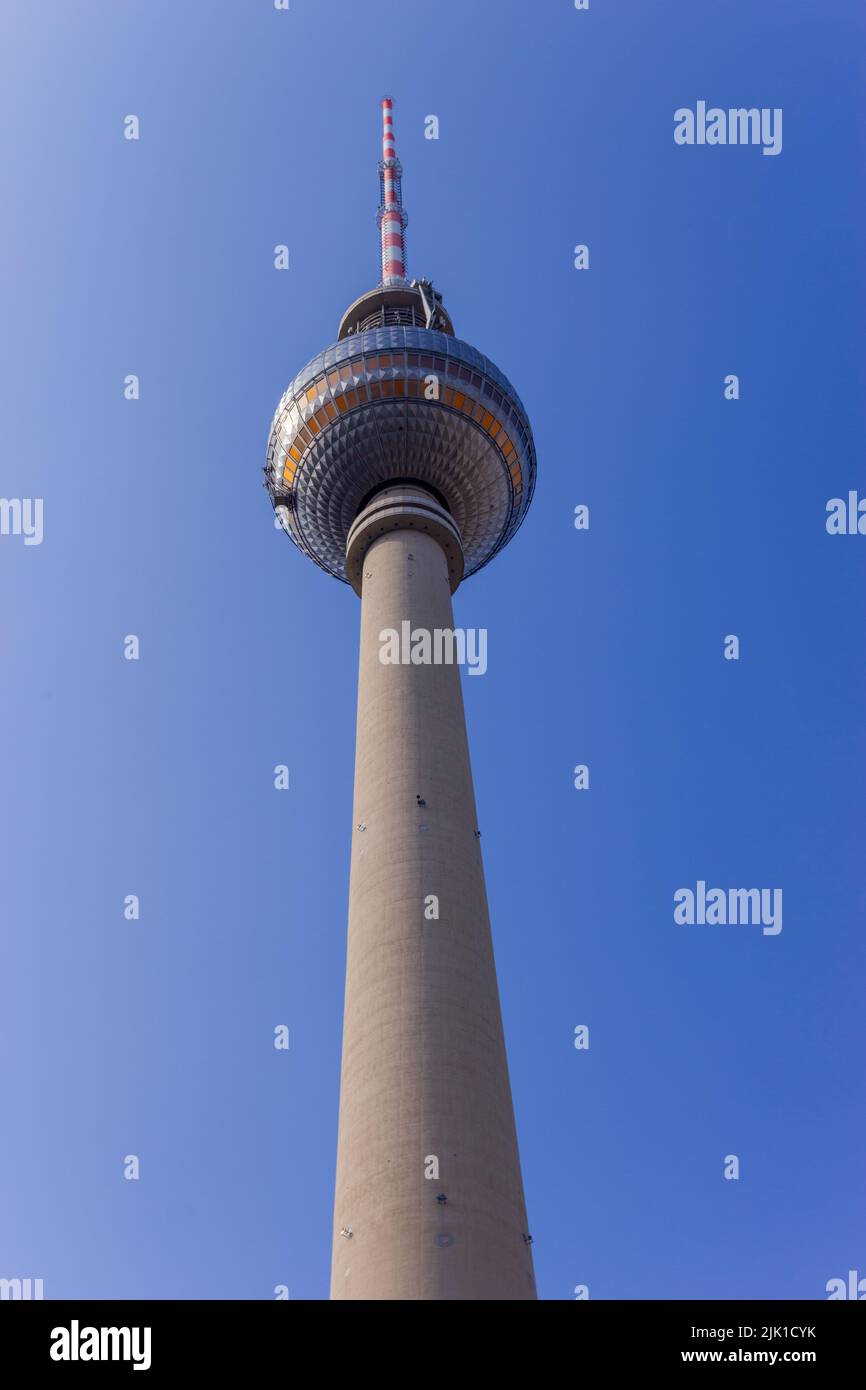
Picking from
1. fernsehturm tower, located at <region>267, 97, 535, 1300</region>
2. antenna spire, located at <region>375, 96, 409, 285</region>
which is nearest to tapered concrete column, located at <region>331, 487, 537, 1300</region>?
fernsehturm tower, located at <region>267, 97, 535, 1300</region>

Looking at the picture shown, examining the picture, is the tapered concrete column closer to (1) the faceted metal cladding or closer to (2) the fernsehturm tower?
(2) the fernsehturm tower

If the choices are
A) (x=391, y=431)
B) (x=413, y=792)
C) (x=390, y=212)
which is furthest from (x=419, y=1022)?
(x=390, y=212)

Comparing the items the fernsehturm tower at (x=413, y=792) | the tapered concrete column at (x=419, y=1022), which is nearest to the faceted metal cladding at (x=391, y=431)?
the fernsehturm tower at (x=413, y=792)
